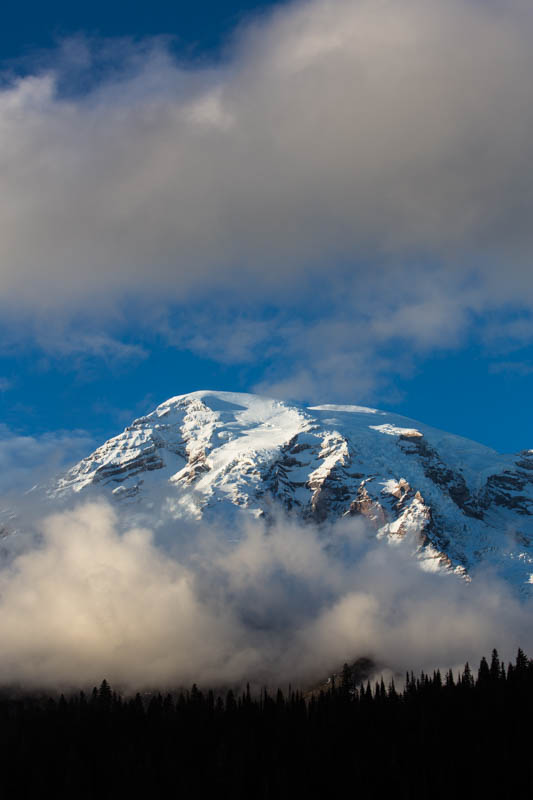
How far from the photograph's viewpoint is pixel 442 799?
199250 millimetres

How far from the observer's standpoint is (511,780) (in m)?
200

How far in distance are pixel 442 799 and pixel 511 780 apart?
15105mm
